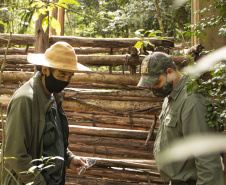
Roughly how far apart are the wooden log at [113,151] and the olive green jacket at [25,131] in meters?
2.15

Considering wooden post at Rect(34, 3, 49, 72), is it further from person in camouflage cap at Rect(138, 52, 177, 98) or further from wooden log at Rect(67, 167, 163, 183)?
person in camouflage cap at Rect(138, 52, 177, 98)

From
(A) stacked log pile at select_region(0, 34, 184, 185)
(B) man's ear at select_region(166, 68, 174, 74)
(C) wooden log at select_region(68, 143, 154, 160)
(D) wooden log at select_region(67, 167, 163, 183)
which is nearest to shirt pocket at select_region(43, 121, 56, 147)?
(B) man's ear at select_region(166, 68, 174, 74)

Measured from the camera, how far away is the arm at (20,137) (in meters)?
2.02

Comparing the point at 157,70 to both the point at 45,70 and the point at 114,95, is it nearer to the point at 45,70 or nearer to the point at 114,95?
the point at 45,70

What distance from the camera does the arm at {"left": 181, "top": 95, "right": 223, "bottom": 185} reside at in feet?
6.45

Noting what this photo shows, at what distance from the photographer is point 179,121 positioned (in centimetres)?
219

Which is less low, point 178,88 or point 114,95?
point 178,88

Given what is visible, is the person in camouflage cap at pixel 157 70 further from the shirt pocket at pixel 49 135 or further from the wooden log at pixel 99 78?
the wooden log at pixel 99 78

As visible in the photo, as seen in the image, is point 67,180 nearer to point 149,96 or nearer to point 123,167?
point 123,167

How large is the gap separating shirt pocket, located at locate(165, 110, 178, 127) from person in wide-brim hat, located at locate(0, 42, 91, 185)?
906 mm

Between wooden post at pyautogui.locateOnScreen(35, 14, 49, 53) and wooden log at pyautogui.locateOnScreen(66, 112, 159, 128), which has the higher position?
wooden post at pyautogui.locateOnScreen(35, 14, 49, 53)

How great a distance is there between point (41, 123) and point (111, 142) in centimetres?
219

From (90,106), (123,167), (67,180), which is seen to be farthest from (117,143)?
(67,180)

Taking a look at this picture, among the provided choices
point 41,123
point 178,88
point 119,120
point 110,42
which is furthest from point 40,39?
point 178,88
